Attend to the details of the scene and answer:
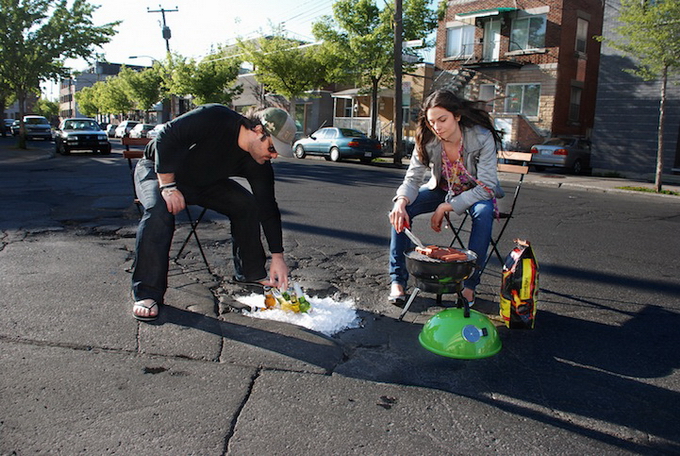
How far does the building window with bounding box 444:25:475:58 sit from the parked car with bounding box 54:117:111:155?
1735 centimetres

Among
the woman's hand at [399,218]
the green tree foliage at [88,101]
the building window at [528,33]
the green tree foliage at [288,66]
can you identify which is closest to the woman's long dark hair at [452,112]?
the woman's hand at [399,218]

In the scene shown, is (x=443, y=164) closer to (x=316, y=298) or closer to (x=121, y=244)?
(x=316, y=298)

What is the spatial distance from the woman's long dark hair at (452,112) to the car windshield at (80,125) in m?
21.2

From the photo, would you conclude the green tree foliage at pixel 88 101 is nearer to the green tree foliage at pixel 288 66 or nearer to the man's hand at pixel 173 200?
the green tree foliage at pixel 288 66

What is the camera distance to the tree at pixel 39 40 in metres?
20.8

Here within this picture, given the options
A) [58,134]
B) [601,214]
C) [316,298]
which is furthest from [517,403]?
[58,134]

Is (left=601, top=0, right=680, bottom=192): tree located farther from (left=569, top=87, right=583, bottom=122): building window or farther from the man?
the man

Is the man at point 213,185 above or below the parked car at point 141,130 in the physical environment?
below

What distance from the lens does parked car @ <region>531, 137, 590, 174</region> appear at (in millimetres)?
20234

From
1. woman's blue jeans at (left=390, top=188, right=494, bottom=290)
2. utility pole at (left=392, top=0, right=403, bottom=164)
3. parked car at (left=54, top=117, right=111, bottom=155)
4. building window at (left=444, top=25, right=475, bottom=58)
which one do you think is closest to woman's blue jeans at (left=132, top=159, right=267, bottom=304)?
woman's blue jeans at (left=390, top=188, right=494, bottom=290)

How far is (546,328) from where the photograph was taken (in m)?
3.69

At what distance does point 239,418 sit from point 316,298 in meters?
1.75

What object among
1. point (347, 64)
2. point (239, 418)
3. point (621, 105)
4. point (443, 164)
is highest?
point (347, 64)

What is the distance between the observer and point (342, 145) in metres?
22.6
